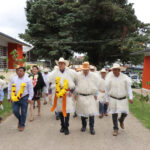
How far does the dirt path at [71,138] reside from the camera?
15.3ft

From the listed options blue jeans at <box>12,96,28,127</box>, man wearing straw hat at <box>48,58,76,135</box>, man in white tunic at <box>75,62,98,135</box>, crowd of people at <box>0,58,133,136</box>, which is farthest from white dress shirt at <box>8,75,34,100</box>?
man in white tunic at <box>75,62,98,135</box>

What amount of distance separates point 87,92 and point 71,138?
125cm

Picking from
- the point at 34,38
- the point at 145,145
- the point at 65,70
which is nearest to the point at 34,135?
the point at 65,70

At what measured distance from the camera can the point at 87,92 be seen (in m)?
5.56

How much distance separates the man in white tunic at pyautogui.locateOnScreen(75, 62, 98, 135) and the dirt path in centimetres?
53

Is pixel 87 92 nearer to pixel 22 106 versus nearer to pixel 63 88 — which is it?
pixel 63 88

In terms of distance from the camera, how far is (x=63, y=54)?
24.8 m

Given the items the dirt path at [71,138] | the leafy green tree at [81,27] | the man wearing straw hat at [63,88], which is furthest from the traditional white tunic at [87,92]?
the leafy green tree at [81,27]

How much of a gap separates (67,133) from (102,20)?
75.8 ft

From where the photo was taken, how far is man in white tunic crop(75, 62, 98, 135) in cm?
554

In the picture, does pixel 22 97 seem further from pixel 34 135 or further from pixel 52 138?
pixel 52 138

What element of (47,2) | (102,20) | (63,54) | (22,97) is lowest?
(22,97)

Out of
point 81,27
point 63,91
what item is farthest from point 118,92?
point 81,27

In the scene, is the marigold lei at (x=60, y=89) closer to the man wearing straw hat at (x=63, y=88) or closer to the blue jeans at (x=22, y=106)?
the man wearing straw hat at (x=63, y=88)
